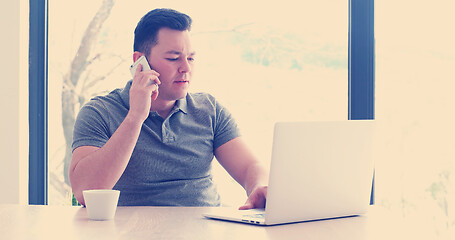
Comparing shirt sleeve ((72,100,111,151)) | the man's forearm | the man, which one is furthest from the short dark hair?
the man's forearm

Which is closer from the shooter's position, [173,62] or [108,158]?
[108,158]

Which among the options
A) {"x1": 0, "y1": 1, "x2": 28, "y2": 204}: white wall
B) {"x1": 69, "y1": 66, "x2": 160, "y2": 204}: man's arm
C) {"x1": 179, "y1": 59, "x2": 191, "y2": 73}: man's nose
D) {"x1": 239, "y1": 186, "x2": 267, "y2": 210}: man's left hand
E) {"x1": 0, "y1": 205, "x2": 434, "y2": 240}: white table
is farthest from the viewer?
{"x1": 0, "y1": 1, "x2": 28, "y2": 204}: white wall

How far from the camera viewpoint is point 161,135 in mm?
2068

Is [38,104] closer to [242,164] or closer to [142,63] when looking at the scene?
[142,63]

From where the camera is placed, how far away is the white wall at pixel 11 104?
2.61 meters

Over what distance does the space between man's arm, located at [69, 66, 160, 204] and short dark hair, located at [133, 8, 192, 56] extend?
13.7 inches

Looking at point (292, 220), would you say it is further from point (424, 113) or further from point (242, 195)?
point (424, 113)

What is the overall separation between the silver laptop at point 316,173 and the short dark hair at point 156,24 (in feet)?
3.08

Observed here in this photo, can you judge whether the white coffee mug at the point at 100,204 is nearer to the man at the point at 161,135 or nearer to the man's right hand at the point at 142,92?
the man at the point at 161,135

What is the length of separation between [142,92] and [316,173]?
88 cm

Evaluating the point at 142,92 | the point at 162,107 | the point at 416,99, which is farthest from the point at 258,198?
the point at 416,99

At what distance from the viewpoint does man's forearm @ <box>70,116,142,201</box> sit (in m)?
1.81

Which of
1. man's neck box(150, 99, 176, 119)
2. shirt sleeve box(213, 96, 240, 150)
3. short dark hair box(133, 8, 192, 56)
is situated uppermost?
short dark hair box(133, 8, 192, 56)

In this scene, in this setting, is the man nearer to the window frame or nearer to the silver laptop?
the silver laptop
